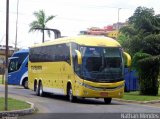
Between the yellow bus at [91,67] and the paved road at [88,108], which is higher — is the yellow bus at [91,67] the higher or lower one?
the higher one

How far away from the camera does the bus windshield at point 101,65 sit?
2586cm

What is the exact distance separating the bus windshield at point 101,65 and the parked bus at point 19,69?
1758 centimetres

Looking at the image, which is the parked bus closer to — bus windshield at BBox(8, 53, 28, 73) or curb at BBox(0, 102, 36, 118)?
bus windshield at BBox(8, 53, 28, 73)

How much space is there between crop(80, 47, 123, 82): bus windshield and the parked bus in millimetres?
17585

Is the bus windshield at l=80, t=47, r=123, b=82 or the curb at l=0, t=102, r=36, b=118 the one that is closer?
the curb at l=0, t=102, r=36, b=118

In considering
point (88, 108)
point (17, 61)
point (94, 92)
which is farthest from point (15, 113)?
point (17, 61)

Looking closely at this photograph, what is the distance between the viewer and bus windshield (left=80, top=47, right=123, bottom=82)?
2586 centimetres

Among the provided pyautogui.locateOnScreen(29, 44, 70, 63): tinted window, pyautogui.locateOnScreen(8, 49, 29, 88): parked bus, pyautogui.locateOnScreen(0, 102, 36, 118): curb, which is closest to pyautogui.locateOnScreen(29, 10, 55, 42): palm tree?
pyautogui.locateOnScreen(8, 49, 29, 88): parked bus

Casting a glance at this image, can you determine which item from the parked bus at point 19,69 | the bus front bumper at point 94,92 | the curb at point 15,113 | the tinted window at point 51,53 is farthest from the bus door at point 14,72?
the curb at point 15,113

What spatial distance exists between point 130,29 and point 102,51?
28.9ft

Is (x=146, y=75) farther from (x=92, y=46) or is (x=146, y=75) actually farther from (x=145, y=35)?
(x=92, y=46)

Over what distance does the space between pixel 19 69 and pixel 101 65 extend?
1861 cm

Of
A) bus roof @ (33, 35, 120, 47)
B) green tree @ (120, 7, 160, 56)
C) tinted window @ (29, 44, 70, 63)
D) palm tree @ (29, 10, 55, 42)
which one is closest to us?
bus roof @ (33, 35, 120, 47)

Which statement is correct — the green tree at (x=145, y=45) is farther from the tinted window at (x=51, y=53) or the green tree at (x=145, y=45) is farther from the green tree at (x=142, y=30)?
the tinted window at (x=51, y=53)
